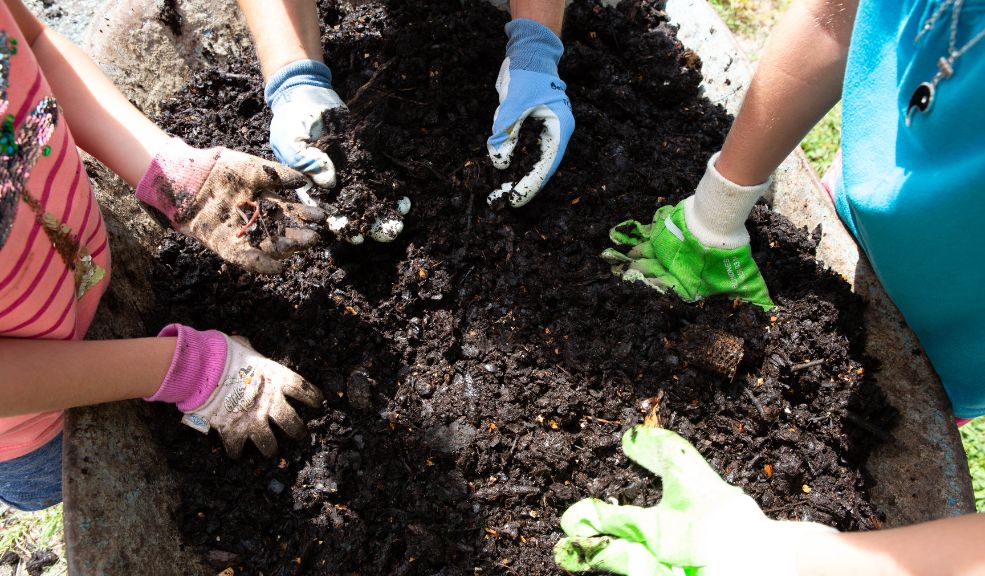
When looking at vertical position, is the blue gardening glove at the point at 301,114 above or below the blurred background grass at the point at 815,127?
below

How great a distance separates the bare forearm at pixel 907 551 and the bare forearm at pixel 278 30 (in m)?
1.92

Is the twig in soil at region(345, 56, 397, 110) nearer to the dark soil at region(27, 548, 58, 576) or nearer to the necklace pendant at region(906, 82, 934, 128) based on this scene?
the necklace pendant at region(906, 82, 934, 128)

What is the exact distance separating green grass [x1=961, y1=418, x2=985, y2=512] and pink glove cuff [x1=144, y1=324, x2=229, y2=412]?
2.61m

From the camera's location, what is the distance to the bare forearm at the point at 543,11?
196 centimetres

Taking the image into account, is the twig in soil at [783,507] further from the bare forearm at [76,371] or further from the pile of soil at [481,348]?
the bare forearm at [76,371]

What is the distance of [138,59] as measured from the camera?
6.53ft

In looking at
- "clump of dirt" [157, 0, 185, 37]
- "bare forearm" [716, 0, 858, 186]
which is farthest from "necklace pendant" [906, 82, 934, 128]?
"clump of dirt" [157, 0, 185, 37]

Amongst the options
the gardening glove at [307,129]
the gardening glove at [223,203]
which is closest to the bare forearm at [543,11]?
the gardening glove at [307,129]

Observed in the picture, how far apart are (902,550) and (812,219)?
3.54 feet

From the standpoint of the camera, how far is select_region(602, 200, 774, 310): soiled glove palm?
180 cm

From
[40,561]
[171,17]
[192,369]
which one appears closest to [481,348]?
[192,369]

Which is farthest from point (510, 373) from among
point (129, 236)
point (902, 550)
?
point (129, 236)

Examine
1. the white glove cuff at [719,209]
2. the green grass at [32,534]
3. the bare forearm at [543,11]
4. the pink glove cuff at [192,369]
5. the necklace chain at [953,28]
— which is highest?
the necklace chain at [953,28]

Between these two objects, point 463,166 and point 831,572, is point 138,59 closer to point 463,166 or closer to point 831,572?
point 463,166
